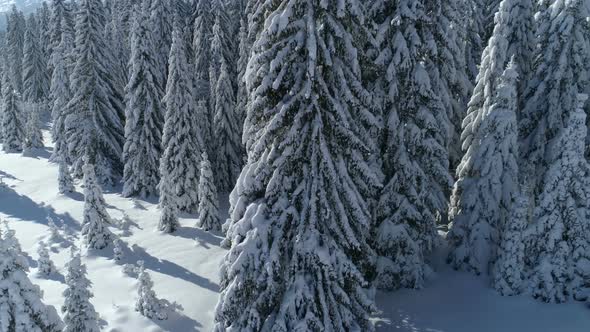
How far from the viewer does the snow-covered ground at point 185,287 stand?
17016mm

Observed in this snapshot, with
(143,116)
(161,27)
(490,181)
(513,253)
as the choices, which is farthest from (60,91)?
(513,253)

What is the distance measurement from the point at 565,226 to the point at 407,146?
6.80m

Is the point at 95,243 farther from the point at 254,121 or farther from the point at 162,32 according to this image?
the point at 162,32

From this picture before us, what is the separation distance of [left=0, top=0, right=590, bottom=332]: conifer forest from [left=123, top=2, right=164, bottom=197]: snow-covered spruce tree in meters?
0.16

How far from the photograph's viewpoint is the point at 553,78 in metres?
22.8

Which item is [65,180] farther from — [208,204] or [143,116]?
[208,204]

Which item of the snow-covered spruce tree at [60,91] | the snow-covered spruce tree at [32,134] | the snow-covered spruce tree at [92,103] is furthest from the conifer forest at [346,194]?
the snow-covered spruce tree at [32,134]

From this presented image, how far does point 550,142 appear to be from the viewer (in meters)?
23.3

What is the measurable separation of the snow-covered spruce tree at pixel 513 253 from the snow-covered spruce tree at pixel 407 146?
8.81 ft

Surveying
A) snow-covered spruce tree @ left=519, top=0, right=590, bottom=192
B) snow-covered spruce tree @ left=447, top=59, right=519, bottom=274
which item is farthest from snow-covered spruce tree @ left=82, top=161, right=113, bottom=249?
snow-covered spruce tree @ left=519, top=0, right=590, bottom=192

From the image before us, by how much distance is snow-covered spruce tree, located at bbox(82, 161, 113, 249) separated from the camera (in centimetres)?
2741

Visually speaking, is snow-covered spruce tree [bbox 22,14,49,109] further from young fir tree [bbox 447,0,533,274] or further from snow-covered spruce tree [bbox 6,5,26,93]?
young fir tree [bbox 447,0,533,274]

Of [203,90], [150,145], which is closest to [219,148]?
[150,145]

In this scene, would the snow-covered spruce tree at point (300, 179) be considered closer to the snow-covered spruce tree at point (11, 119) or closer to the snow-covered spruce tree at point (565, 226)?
the snow-covered spruce tree at point (565, 226)
